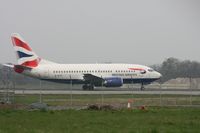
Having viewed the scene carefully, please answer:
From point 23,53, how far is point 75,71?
22.7 ft

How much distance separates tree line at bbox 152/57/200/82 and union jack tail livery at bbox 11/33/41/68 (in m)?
65.5

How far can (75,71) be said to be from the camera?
61.6 metres

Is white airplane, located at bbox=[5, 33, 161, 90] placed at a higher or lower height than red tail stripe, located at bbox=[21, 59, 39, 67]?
lower

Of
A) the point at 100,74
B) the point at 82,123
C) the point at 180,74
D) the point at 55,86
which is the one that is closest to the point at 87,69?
the point at 100,74

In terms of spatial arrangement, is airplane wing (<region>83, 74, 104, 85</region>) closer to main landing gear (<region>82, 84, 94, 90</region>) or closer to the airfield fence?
main landing gear (<region>82, 84, 94, 90</region>)

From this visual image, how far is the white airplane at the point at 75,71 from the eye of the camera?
60906 mm

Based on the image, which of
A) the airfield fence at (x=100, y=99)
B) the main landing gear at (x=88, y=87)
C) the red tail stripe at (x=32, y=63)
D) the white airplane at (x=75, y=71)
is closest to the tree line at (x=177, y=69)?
the white airplane at (x=75, y=71)

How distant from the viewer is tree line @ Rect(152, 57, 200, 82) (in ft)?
413

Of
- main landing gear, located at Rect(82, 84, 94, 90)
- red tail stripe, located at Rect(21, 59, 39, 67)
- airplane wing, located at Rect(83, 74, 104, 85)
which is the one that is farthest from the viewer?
red tail stripe, located at Rect(21, 59, 39, 67)

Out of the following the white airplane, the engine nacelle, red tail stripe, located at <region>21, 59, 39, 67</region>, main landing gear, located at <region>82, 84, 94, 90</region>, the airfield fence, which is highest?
red tail stripe, located at <region>21, 59, 39, 67</region>

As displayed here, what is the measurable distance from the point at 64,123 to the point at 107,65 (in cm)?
4416

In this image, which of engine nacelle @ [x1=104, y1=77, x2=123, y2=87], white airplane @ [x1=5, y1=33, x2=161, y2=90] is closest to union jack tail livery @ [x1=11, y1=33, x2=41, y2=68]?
white airplane @ [x1=5, y1=33, x2=161, y2=90]

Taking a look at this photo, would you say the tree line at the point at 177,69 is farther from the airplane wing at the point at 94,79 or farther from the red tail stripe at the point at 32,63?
the red tail stripe at the point at 32,63

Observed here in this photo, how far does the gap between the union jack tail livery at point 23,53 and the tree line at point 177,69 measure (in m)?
65.5
